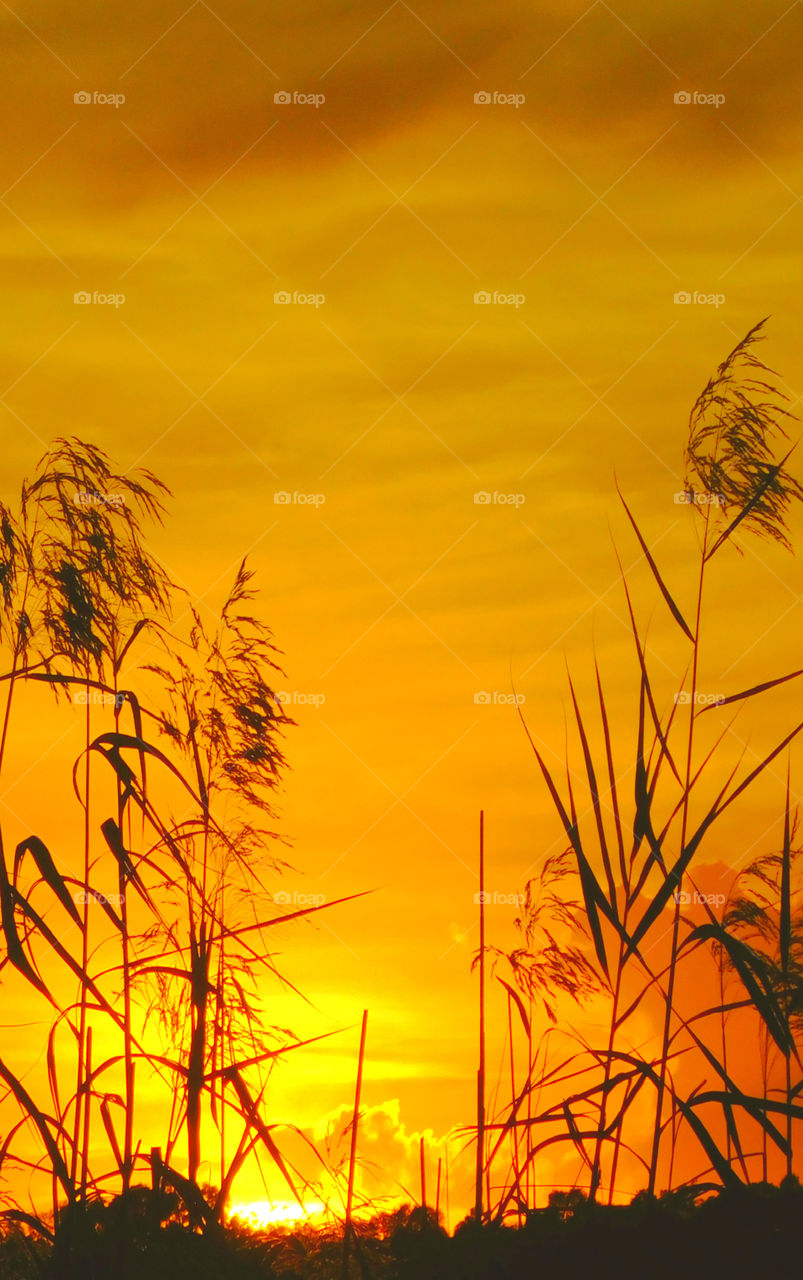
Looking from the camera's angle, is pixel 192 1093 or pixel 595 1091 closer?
pixel 192 1093

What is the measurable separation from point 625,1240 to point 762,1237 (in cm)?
35

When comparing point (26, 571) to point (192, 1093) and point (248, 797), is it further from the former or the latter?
point (248, 797)

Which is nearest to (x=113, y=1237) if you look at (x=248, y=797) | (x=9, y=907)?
(x=9, y=907)

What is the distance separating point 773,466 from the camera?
132 inches

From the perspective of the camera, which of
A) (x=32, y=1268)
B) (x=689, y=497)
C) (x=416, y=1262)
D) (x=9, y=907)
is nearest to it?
(x=9, y=907)

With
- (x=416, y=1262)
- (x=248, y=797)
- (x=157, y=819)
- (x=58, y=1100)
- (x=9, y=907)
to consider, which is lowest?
(x=416, y=1262)

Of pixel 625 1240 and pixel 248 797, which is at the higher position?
pixel 248 797

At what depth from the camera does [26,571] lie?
9.93 feet

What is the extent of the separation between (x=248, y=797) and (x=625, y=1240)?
245 cm

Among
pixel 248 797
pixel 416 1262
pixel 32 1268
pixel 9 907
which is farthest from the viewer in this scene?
pixel 248 797

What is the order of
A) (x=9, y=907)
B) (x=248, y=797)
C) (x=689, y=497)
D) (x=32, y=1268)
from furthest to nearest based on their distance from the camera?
(x=248, y=797) < (x=689, y=497) < (x=32, y=1268) < (x=9, y=907)

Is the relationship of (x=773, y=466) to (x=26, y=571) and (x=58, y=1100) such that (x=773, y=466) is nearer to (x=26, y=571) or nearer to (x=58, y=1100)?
(x=26, y=571)

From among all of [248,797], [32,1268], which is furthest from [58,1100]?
[248,797]

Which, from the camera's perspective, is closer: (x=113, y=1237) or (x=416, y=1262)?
(x=113, y=1237)
